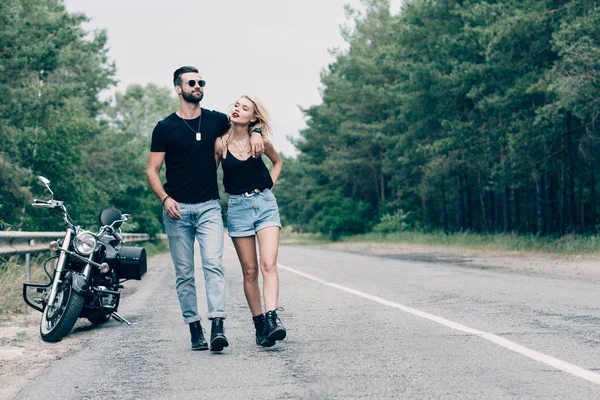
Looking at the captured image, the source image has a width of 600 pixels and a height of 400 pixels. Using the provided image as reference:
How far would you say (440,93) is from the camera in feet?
120

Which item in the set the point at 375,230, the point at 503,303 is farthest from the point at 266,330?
the point at 375,230

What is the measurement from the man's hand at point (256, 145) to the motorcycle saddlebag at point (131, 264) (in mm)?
2550

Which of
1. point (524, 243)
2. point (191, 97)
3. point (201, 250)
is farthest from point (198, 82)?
point (524, 243)

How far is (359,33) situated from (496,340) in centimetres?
5763

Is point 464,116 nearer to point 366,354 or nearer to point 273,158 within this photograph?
point 273,158

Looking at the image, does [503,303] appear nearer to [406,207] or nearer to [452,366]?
[452,366]

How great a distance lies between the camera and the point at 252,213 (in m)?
6.21

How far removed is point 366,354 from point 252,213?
147 cm

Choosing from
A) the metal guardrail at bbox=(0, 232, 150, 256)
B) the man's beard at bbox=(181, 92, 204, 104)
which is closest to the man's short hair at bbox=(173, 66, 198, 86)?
the man's beard at bbox=(181, 92, 204, 104)

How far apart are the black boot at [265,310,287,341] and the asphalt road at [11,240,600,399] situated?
5.6 inches

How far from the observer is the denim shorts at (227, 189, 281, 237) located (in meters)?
6.20

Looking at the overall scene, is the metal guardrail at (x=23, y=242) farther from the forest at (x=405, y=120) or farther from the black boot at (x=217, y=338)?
the forest at (x=405, y=120)

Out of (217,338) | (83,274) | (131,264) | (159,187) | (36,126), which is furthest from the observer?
(36,126)

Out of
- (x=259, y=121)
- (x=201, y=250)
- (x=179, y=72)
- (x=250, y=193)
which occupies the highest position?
(x=179, y=72)
